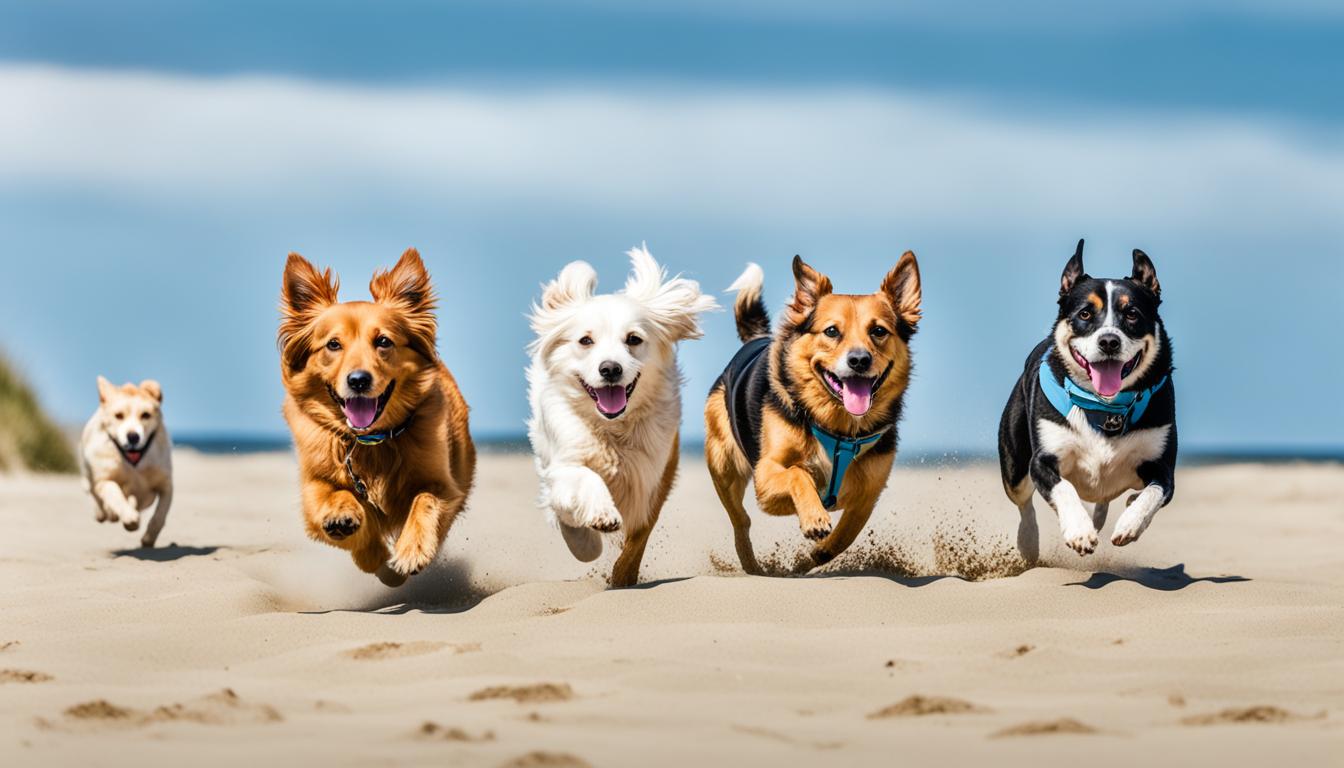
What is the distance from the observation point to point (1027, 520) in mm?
7738

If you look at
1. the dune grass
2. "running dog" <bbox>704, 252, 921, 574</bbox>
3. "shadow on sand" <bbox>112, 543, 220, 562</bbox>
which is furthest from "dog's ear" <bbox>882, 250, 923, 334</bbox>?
the dune grass

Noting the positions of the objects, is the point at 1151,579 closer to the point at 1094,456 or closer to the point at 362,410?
the point at 1094,456

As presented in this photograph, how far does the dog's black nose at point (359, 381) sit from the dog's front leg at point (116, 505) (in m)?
5.13

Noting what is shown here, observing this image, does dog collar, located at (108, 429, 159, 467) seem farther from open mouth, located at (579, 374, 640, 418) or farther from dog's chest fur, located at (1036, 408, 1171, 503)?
dog's chest fur, located at (1036, 408, 1171, 503)

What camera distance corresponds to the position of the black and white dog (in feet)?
22.3

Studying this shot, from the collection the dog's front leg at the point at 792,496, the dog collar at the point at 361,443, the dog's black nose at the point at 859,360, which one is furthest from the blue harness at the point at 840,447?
the dog collar at the point at 361,443

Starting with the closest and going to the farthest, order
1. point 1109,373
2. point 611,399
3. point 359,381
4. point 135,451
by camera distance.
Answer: point 359,381 → point 611,399 → point 1109,373 → point 135,451

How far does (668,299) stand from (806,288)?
66cm

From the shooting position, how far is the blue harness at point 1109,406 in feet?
22.7

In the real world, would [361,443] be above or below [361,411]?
below

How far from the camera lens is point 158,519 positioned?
10844mm

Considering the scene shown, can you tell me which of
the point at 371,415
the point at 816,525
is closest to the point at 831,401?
the point at 816,525

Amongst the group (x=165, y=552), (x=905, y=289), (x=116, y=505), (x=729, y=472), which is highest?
(x=905, y=289)

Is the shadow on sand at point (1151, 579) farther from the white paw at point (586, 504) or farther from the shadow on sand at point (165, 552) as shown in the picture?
the shadow on sand at point (165, 552)
